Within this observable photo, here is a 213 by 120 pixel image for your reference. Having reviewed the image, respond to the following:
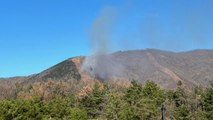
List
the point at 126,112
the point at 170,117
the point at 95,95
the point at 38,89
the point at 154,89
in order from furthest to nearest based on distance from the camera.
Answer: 1. the point at 38,89
2. the point at 95,95
3. the point at 154,89
4. the point at 170,117
5. the point at 126,112

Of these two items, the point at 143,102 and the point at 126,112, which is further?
the point at 143,102

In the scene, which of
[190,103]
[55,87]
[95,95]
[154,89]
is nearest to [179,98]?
[190,103]

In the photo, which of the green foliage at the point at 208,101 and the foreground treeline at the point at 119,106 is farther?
the green foliage at the point at 208,101

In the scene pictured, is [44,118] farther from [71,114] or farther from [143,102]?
[143,102]

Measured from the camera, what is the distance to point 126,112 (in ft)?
225

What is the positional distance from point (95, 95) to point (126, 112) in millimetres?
33813

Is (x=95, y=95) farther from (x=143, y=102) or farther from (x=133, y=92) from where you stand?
(x=143, y=102)

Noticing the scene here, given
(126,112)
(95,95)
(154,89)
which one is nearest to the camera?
(126,112)

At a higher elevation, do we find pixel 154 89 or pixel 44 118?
pixel 154 89

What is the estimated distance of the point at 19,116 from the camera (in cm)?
7694

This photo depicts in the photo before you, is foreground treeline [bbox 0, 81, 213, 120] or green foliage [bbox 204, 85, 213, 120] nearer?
foreground treeline [bbox 0, 81, 213, 120]

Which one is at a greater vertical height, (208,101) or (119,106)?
(208,101)

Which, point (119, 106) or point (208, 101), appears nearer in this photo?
point (119, 106)

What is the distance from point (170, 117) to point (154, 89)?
942 centimetres
